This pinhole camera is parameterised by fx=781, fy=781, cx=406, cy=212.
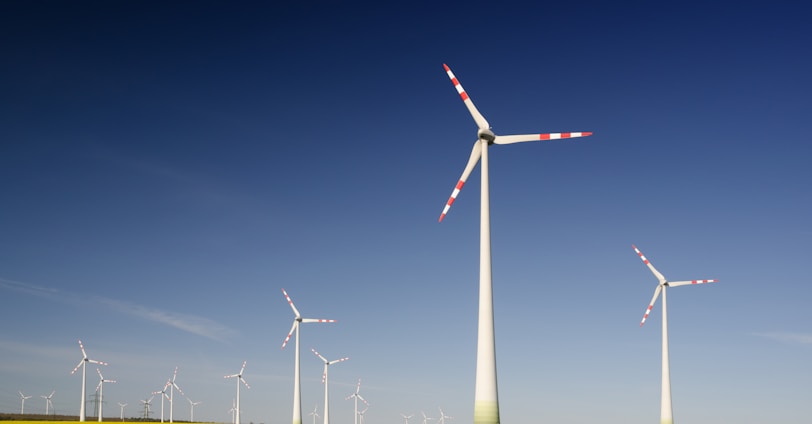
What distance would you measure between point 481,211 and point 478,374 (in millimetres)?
11470

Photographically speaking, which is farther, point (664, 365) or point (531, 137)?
point (664, 365)

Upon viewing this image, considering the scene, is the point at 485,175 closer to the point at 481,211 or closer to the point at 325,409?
the point at 481,211

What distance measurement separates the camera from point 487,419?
4747 cm

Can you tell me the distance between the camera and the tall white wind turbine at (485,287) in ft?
158

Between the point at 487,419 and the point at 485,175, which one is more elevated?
the point at 485,175

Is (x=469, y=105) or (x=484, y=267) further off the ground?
(x=469, y=105)

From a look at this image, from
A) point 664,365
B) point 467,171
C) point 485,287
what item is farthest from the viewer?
point 664,365

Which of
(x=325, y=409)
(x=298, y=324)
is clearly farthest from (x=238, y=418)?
(x=298, y=324)

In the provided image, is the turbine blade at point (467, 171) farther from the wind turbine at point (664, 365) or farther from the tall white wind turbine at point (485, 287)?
the wind turbine at point (664, 365)

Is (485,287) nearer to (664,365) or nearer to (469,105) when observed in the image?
(469,105)

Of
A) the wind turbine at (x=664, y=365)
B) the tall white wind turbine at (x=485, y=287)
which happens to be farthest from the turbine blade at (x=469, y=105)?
the wind turbine at (x=664, y=365)

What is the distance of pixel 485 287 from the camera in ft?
168

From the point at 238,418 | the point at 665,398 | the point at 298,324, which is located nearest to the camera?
the point at 665,398

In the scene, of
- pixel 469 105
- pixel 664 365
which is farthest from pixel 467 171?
pixel 664 365
